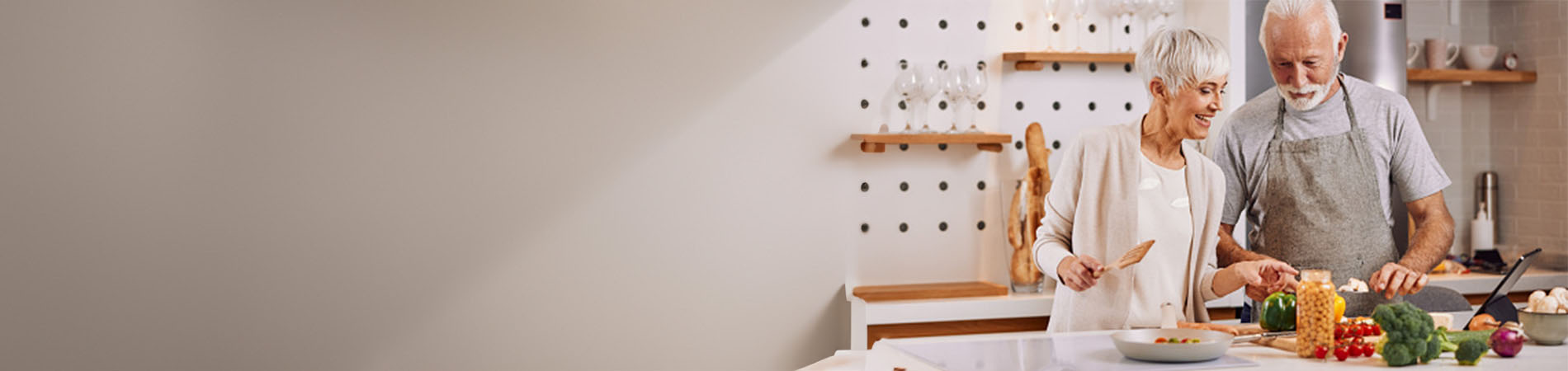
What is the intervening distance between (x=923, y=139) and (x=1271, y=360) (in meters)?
1.69

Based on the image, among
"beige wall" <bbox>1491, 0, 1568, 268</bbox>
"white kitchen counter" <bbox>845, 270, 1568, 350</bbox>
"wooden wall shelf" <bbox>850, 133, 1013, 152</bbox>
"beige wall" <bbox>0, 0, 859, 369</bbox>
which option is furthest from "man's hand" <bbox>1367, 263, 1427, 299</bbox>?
"beige wall" <bbox>1491, 0, 1568, 268</bbox>

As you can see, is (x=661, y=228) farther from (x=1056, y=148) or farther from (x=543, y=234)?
(x=1056, y=148)

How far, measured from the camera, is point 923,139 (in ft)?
12.0

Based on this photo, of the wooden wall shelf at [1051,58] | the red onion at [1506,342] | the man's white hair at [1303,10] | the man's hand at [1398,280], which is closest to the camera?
the red onion at [1506,342]

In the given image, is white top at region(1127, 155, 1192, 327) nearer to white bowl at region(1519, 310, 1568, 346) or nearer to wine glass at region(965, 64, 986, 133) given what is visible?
white bowl at region(1519, 310, 1568, 346)

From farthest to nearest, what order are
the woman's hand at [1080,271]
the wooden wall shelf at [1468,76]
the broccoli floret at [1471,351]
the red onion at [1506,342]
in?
the wooden wall shelf at [1468,76] → the woman's hand at [1080,271] → the red onion at [1506,342] → the broccoli floret at [1471,351]

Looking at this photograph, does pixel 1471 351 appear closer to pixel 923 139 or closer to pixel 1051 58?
pixel 923 139

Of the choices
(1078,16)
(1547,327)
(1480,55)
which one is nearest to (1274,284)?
(1547,327)

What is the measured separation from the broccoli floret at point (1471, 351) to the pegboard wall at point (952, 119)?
1.96 meters

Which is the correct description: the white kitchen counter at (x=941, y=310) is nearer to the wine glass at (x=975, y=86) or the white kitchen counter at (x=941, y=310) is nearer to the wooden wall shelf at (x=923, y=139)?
the wooden wall shelf at (x=923, y=139)

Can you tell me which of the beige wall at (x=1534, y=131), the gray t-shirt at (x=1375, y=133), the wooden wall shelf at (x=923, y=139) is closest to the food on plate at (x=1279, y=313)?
the gray t-shirt at (x=1375, y=133)

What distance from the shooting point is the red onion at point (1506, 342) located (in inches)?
81.9

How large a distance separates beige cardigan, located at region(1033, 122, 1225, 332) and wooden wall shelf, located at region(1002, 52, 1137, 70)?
104cm

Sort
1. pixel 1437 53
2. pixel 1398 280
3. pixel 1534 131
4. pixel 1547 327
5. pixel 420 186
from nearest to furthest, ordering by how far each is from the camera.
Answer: pixel 1547 327 → pixel 1398 280 → pixel 420 186 → pixel 1437 53 → pixel 1534 131
